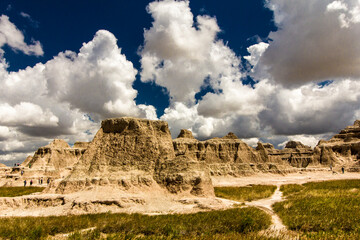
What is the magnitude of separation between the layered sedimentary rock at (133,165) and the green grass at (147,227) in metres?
7.59

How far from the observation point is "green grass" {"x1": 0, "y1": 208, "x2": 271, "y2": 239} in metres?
12.2

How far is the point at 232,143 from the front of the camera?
85812 mm

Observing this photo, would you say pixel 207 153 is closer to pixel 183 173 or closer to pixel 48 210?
pixel 183 173

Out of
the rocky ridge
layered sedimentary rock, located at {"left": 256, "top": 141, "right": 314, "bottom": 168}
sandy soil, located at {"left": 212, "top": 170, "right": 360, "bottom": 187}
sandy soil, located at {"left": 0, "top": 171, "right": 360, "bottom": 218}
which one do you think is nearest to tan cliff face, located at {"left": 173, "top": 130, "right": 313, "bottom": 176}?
sandy soil, located at {"left": 212, "top": 170, "right": 360, "bottom": 187}

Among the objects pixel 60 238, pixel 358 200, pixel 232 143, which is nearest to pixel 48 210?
pixel 60 238

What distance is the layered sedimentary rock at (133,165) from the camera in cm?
2355

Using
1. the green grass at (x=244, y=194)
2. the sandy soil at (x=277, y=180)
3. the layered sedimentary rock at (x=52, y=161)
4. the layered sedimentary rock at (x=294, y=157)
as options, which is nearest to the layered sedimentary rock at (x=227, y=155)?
the sandy soil at (x=277, y=180)

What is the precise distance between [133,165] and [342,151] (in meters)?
95.8

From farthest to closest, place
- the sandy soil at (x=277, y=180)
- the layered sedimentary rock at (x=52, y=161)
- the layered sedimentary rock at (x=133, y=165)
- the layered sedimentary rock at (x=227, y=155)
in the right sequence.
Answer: the layered sedimentary rock at (x=227, y=155)
the layered sedimentary rock at (x=52, y=161)
the sandy soil at (x=277, y=180)
the layered sedimentary rock at (x=133, y=165)

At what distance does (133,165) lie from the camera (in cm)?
2533

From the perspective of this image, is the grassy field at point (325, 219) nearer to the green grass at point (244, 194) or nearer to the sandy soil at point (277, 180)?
the green grass at point (244, 194)

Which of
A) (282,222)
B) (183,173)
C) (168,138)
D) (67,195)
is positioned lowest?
(282,222)

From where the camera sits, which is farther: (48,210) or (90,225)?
(48,210)

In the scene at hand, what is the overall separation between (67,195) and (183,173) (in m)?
11.4
